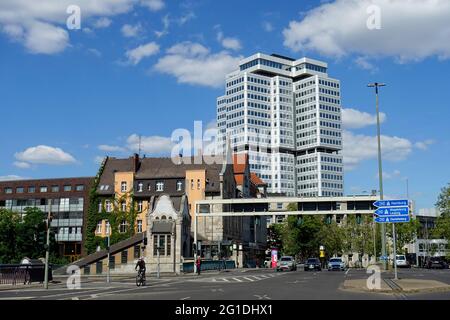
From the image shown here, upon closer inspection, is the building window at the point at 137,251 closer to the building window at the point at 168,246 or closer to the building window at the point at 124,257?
the building window at the point at 124,257

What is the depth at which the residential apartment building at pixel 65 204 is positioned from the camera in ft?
306

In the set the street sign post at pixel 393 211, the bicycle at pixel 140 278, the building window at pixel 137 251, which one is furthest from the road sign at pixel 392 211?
the building window at pixel 137 251

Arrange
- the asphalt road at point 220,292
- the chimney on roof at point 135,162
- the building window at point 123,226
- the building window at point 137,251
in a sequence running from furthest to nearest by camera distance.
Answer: the chimney on roof at point 135,162 → the building window at point 123,226 → the building window at point 137,251 → the asphalt road at point 220,292

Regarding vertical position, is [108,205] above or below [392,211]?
above

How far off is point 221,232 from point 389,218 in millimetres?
53529

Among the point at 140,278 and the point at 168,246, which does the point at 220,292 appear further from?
the point at 168,246

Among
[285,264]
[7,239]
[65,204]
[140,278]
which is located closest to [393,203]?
[140,278]

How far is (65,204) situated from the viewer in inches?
3711

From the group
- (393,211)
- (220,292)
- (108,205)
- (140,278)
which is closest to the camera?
(220,292)

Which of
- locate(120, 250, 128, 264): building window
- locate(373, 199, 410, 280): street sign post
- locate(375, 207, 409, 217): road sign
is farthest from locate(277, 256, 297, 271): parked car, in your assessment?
locate(375, 207, 409, 217): road sign

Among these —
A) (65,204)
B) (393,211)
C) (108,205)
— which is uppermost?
(65,204)

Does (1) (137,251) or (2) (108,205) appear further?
(2) (108,205)
